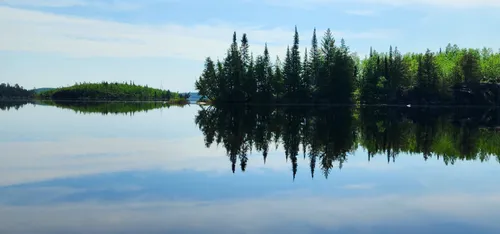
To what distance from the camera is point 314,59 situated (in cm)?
14900

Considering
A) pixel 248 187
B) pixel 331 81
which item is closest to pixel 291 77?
pixel 331 81

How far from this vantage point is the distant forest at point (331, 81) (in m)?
141

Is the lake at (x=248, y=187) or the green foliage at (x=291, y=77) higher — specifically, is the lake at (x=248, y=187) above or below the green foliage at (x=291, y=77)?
below

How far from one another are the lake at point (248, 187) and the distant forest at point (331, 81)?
103084 millimetres

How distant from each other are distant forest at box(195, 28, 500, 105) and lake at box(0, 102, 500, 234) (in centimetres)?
10308

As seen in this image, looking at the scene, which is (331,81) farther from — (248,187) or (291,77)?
(248,187)

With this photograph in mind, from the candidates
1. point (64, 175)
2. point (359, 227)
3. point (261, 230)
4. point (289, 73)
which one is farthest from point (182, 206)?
point (289, 73)

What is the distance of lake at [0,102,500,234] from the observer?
1492cm

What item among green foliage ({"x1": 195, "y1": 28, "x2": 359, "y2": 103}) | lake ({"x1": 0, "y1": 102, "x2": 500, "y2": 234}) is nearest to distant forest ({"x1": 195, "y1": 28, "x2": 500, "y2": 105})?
green foliage ({"x1": 195, "y1": 28, "x2": 359, "y2": 103})

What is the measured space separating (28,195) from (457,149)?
97.0 feet

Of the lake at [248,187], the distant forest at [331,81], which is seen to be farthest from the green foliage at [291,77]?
the lake at [248,187]

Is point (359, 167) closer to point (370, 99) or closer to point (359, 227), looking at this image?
point (359, 227)

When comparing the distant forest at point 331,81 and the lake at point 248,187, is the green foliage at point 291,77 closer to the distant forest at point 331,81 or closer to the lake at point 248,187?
the distant forest at point 331,81

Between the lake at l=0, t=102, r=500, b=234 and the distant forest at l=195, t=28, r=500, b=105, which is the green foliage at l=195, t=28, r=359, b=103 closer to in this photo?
the distant forest at l=195, t=28, r=500, b=105
